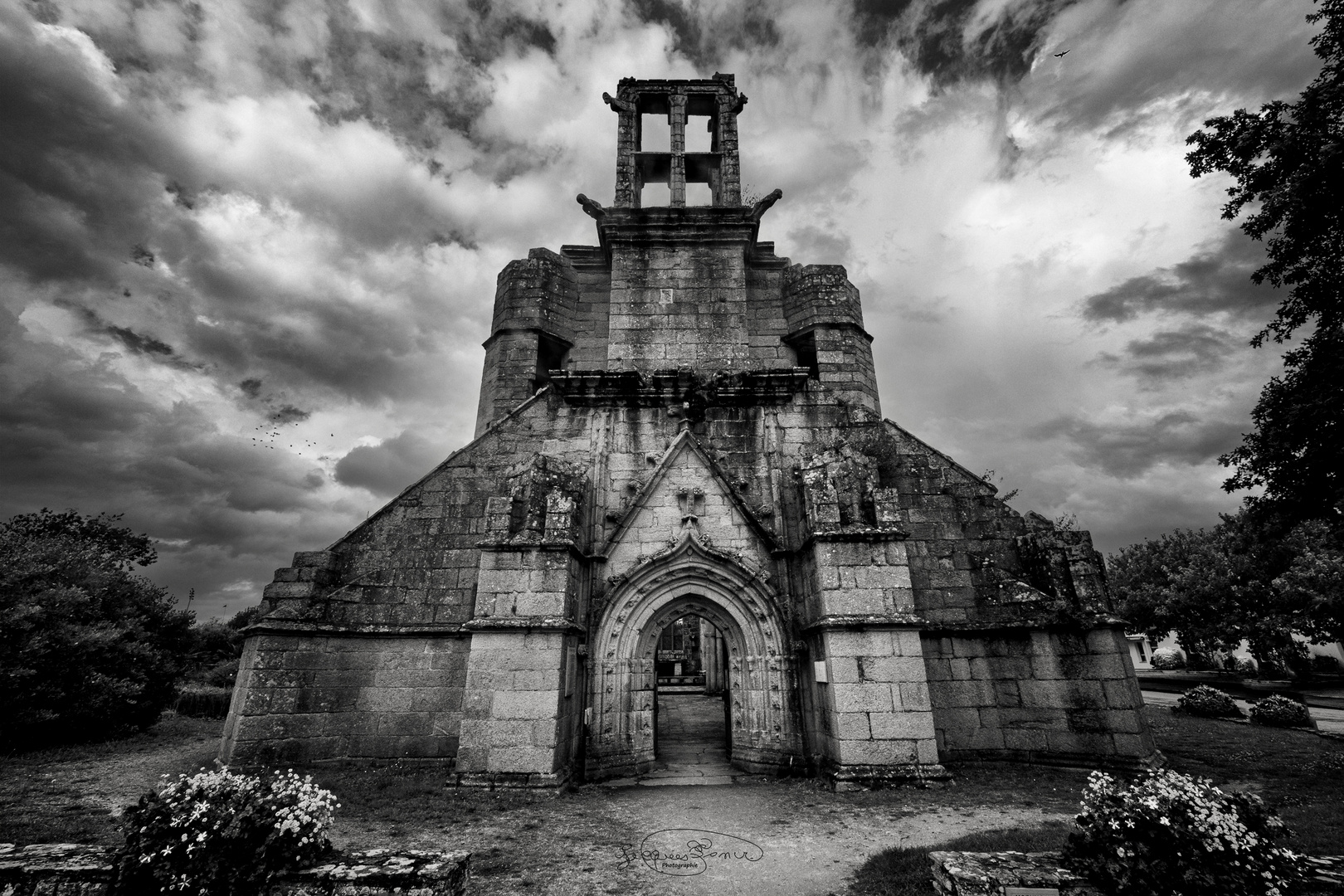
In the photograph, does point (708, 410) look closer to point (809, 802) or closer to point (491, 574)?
point (491, 574)

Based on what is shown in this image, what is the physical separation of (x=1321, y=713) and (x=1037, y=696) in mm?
18228

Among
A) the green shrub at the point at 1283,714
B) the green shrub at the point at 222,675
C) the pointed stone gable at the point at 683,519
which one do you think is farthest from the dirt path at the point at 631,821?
the green shrub at the point at 222,675

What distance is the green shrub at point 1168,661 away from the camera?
43.3 m

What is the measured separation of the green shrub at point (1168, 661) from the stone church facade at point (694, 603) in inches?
1856

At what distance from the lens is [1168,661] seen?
43.5 meters

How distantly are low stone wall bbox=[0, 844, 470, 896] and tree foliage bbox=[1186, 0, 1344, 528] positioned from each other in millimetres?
11565

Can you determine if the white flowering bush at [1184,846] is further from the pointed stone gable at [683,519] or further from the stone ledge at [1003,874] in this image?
the pointed stone gable at [683,519]

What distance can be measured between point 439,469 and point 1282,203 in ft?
45.8

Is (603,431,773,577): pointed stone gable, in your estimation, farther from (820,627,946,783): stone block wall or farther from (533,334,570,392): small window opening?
(533,334,570,392): small window opening

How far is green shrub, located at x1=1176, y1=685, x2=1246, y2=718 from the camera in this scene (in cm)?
1559

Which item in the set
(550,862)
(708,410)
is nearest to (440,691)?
(550,862)

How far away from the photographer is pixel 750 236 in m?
13.7

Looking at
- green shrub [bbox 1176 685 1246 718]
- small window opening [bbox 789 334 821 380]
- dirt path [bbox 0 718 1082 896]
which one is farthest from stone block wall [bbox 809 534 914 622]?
green shrub [bbox 1176 685 1246 718]
